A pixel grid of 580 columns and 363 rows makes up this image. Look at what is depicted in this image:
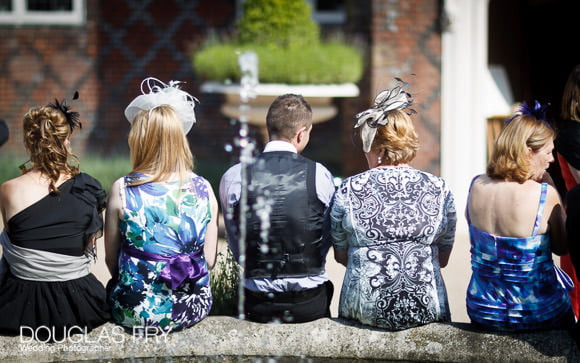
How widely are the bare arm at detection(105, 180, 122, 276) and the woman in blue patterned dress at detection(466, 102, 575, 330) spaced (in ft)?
5.55

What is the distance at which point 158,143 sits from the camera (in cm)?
341

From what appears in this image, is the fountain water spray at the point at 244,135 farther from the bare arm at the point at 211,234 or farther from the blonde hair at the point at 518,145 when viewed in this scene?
the blonde hair at the point at 518,145

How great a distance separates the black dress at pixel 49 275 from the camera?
339 cm

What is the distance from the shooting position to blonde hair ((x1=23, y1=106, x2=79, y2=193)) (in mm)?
3424

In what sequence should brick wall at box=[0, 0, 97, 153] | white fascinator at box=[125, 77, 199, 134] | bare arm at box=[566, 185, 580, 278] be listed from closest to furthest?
bare arm at box=[566, 185, 580, 278], white fascinator at box=[125, 77, 199, 134], brick wall at box=[0, 0, 97, 153]

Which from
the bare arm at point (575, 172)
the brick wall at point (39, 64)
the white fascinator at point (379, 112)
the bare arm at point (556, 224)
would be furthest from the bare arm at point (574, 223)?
the brick wall at point (39, 64)

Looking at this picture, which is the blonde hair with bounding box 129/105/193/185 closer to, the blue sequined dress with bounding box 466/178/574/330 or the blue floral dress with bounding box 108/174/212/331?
the blue floral dress with bounding box 108/174/212/331

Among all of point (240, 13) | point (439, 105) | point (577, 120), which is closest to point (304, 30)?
point (439, 105)

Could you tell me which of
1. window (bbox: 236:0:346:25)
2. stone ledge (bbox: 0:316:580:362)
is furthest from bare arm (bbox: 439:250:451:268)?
window (bbox: 236:0:346:25)

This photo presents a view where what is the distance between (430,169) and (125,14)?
5.27m

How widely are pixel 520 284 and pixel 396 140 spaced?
882mm

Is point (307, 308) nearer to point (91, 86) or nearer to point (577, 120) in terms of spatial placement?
point (577, 120)

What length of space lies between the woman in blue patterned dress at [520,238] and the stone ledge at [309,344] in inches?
4.2

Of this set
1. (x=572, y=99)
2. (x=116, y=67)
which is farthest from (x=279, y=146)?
(x=116, y=67)
